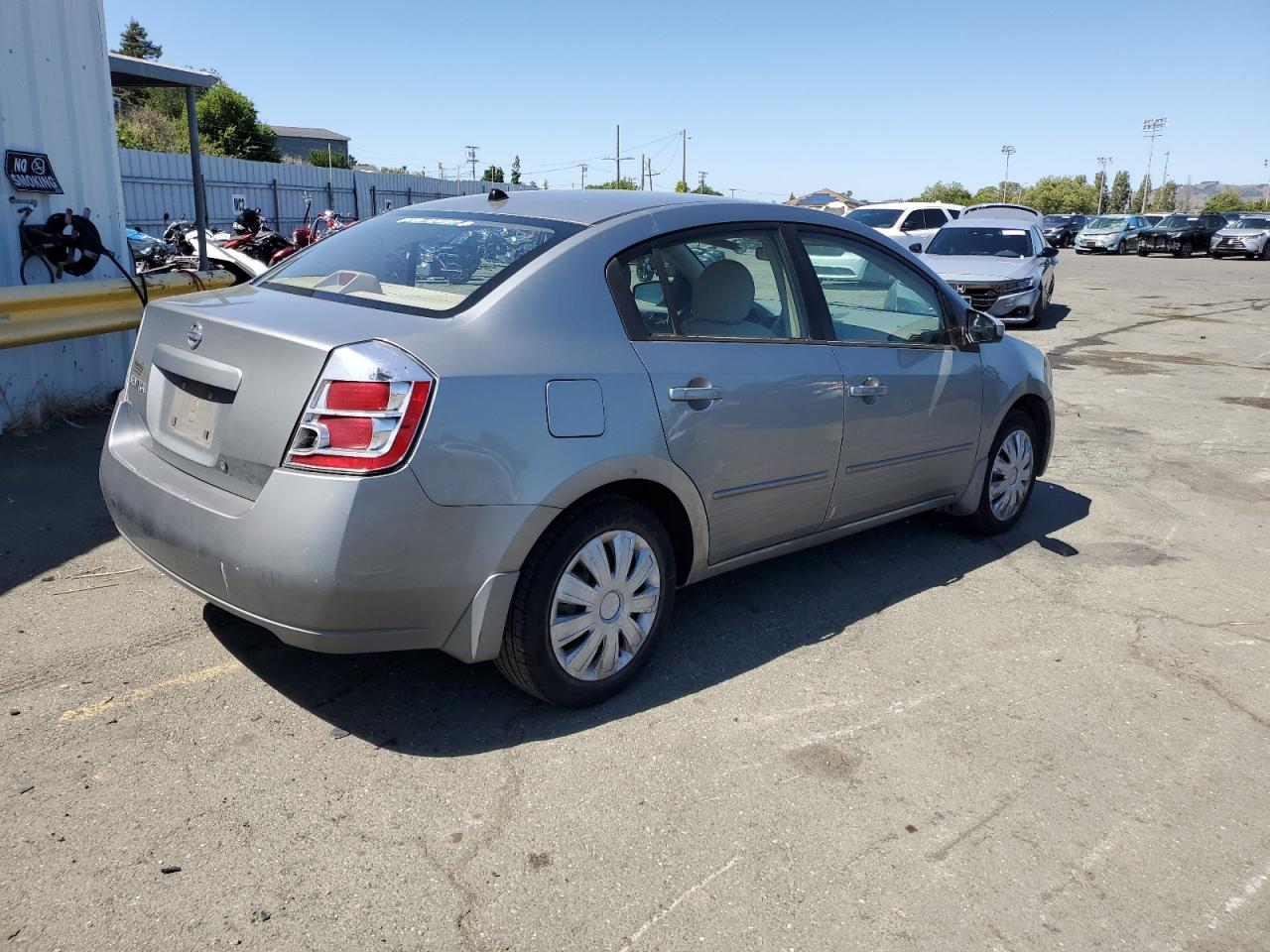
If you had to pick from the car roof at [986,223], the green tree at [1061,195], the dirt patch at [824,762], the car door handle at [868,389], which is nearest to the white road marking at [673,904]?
the dirt patch at [824,762]

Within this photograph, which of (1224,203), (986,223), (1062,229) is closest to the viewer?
(986,223)

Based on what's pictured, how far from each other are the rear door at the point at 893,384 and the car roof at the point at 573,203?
1.92ft

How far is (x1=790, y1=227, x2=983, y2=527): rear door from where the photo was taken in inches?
164

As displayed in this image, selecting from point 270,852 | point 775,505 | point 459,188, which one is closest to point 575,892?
point 270,852

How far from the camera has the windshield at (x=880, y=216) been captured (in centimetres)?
2061

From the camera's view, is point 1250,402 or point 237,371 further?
point 1250,402

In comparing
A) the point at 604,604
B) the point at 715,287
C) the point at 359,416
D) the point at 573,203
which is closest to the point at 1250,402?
the point at 715,287

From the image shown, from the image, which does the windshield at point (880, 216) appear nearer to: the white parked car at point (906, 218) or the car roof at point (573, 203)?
the white parked car at point (906, 218)

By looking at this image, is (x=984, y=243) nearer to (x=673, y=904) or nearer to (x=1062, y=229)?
(x=673, y=904)

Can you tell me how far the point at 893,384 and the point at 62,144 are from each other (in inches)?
233

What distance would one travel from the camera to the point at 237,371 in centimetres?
298

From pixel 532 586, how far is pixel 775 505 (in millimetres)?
1215

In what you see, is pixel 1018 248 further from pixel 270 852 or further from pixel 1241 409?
pixel 270 852

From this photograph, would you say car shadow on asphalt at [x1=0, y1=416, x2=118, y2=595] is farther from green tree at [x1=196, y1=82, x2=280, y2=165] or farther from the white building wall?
green tree at [x1=196, y1=82, x2=280, y2=165]
